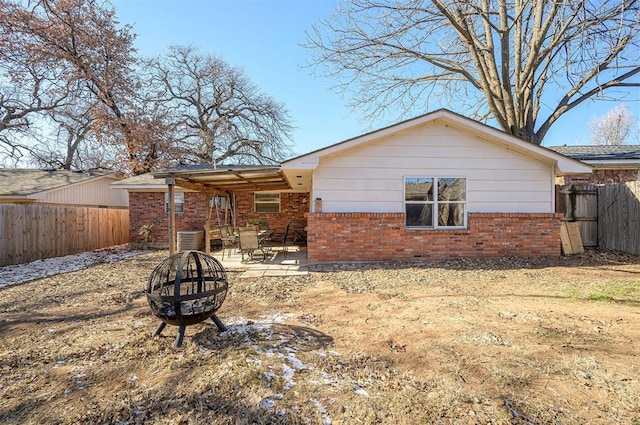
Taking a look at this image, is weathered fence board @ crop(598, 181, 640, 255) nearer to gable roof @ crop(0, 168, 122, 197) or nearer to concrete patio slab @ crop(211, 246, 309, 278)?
concrete patio slab @ crop(211, 246, 309, 278)

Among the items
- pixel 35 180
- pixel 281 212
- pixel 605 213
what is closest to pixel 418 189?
pixel 605 213

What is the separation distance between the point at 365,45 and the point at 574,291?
1041cm

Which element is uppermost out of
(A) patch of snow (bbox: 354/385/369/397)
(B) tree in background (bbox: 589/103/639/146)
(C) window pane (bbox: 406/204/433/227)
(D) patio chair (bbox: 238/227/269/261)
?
(B) tree in background (bbox: 589/103/639/146)

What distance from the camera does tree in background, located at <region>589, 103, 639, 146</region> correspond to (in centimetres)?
2553

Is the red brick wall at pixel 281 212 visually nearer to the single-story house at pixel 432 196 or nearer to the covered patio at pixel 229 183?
the covered patio at pixel 229 183

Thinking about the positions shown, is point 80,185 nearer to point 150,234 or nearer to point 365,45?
point 150,234

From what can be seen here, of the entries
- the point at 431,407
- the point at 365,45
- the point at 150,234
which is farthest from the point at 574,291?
the point at 150,234

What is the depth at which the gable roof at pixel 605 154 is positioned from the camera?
442 inches

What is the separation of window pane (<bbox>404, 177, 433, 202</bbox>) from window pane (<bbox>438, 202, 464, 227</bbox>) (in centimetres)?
46

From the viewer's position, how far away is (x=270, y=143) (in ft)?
78.4

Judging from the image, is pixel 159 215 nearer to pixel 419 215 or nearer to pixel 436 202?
pixel 419 215

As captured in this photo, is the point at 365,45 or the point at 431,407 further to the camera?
the point at 365,45

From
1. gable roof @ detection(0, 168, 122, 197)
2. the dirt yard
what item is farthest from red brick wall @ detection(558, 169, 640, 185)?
gable roof @ detection(0, 168, 122, 197)

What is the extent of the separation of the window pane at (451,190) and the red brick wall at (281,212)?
649 cm
